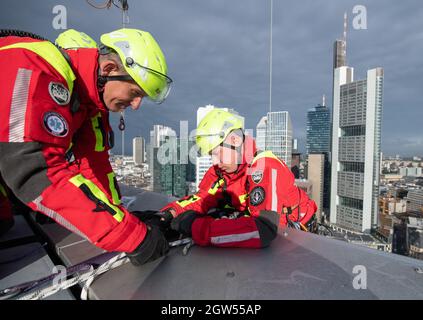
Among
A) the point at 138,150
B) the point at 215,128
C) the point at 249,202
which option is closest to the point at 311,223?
the point at 249,202

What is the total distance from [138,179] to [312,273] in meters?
9.57

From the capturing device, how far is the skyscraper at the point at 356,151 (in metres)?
34.7

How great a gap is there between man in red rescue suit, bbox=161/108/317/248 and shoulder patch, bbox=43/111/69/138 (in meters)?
0.91

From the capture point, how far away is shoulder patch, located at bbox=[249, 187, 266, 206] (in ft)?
6.10

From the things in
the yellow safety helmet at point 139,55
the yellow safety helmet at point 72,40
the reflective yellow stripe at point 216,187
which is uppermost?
the yellow safety helmet at point 72,40

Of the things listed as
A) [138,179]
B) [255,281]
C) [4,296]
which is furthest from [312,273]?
[138,179]

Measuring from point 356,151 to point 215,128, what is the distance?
136 feet

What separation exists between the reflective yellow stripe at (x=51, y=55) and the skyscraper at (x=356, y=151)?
41.9 metres

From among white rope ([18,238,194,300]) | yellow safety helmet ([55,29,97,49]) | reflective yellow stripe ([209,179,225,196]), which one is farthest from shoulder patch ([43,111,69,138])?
yellow safety helmet ([55,29,97,49])

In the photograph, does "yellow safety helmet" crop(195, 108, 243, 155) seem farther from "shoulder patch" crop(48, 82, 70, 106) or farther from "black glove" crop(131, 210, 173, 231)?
"shoulder patch" crop(48, 82, 70, 106)

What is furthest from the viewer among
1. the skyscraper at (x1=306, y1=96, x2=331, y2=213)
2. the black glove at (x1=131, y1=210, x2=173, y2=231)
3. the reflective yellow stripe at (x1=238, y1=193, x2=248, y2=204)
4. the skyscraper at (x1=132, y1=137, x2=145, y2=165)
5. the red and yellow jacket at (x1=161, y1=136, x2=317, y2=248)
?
the skyscraper at (x1=306, y1=96, x2=331, y2=213)

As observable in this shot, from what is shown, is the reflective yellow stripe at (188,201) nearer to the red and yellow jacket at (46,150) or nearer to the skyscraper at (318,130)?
the red and yellow jacket at (46,150)

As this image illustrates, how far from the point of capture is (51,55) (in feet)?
3.59

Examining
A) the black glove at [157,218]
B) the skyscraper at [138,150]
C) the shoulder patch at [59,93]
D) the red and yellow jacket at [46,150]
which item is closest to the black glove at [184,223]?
the black glove at [157,218]
